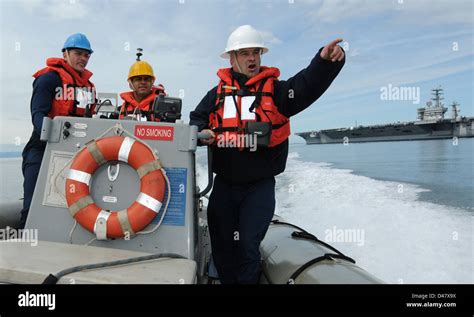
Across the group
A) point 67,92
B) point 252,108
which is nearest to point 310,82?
point 252,108

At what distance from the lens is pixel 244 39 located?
2205 millimetres

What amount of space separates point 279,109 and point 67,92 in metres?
1.61

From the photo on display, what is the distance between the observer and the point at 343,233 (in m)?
5.29

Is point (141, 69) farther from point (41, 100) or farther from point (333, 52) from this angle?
point (333, 52)

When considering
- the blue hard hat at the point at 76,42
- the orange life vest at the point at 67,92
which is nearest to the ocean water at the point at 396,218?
the orange life vest at the point at 67,92

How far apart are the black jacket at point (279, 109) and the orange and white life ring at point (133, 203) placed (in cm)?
49

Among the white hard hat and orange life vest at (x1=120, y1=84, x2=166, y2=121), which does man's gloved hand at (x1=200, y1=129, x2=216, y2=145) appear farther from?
orange life vest at (x1=120, y1=84, x2=166, y2=121)

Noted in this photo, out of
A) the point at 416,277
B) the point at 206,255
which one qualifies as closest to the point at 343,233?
the point at 416,277

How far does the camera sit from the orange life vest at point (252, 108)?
2.16 m

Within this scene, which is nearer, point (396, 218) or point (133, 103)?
point (133, 103)

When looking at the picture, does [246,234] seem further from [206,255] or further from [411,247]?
[411,247]

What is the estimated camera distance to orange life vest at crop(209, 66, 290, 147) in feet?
7.08

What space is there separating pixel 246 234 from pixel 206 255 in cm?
100
